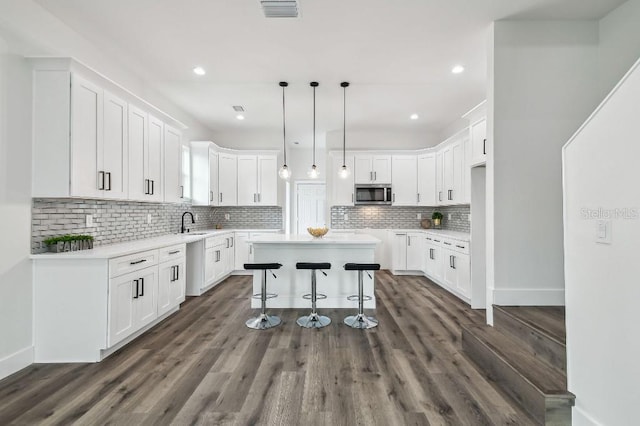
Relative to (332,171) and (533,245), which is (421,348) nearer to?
(533,245)

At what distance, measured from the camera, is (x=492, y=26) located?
9.84 feet

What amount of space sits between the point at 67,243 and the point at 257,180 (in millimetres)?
4052

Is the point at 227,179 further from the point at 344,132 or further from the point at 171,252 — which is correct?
the point at 171,252

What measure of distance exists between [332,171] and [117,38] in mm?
4450

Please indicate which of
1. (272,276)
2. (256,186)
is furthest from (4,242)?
(256,186)

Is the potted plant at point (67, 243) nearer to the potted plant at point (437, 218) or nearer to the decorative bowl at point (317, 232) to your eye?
the decorative bowl at point (317, 232)

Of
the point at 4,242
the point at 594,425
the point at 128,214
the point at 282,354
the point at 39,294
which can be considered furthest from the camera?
the point at 128,214

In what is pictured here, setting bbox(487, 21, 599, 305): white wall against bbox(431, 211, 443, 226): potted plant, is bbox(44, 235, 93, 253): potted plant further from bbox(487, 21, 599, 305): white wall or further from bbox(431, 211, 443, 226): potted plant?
bbox(431, 211, 443, 226): potted plant

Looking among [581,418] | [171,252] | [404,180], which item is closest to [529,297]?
[581,418]

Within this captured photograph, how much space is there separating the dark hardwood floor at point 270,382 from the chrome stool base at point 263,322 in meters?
0.11

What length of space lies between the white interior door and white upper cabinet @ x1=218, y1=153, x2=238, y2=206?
7.14 feet

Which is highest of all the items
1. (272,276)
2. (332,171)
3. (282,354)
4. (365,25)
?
(365,25)

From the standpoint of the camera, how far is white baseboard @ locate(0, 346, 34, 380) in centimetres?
239

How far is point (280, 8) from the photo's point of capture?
8.89 ft
